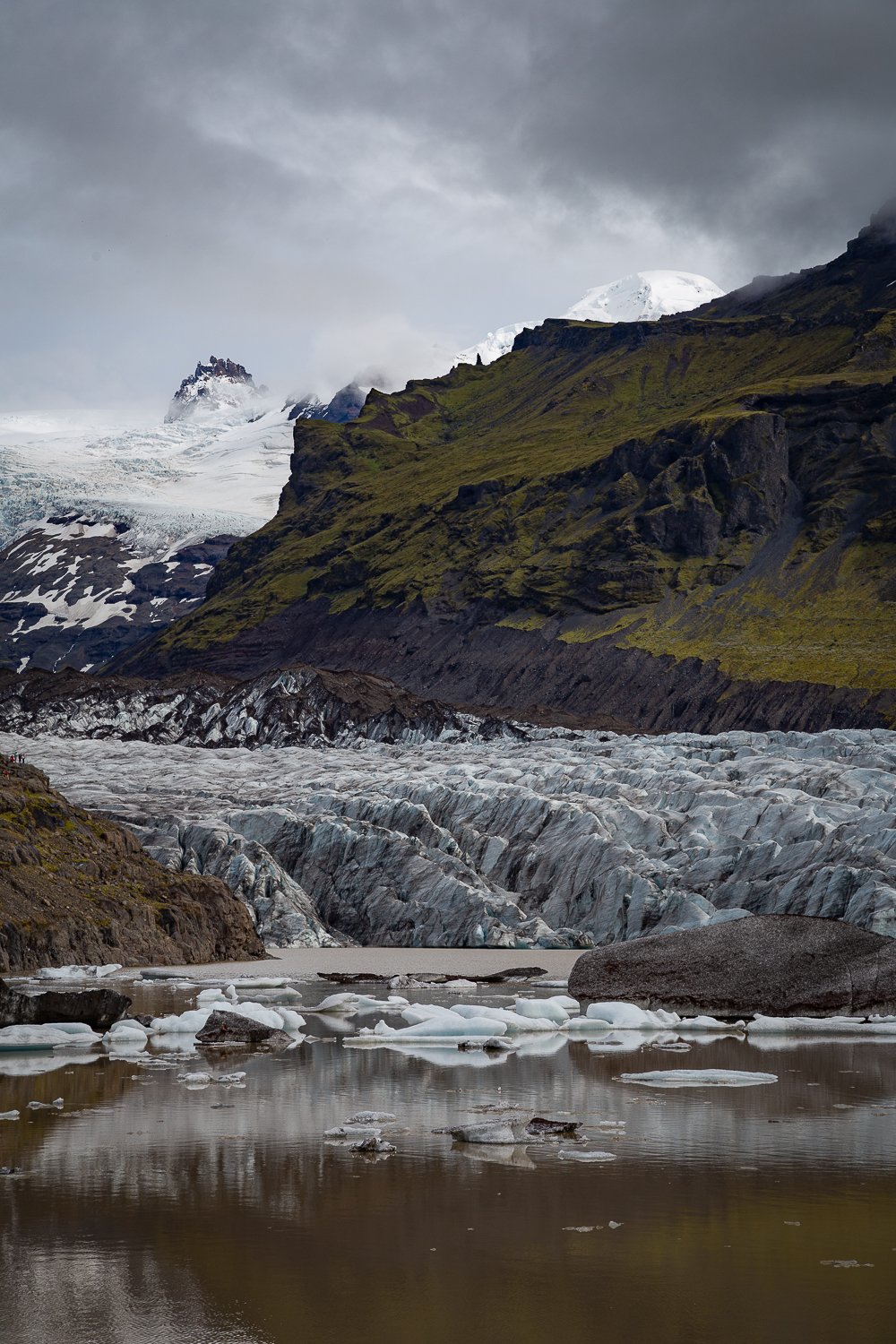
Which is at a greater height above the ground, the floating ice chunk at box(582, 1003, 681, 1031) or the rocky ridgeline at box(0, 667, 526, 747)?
the rocky ridgeline at box(0, 667, 526, 747)

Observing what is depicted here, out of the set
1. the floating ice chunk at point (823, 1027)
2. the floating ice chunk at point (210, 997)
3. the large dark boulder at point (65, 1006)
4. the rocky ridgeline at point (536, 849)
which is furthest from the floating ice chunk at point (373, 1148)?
the rocky ridgeline at point (536, 849)

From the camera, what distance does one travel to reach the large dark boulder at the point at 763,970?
23.9 m

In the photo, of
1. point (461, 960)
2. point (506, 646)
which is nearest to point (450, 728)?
point (461, 960)

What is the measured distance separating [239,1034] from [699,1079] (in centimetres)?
717

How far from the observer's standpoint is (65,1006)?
21141 mm

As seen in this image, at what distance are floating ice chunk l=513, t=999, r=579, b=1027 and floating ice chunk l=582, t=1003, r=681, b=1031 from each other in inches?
19.3

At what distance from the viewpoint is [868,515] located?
187750mm

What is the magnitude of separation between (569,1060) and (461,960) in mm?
21254

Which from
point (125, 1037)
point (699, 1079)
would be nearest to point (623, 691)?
point (125, 1037)

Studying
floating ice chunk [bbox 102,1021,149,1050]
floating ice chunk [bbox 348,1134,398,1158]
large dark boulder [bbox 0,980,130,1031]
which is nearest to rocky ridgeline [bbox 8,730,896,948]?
large dark boulder [bbox 0,980,130,1031]

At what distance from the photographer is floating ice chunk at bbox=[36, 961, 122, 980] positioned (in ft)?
101

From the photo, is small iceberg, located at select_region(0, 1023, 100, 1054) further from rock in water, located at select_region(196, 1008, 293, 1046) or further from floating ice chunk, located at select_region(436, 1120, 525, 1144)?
floating ice chunk, located at select_region(436, 1120, 525, 1144)

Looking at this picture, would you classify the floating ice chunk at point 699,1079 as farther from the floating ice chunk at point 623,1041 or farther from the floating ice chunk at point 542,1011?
the floating ice chunk at point 542,1011

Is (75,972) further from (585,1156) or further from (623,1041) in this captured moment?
(585,1156)
